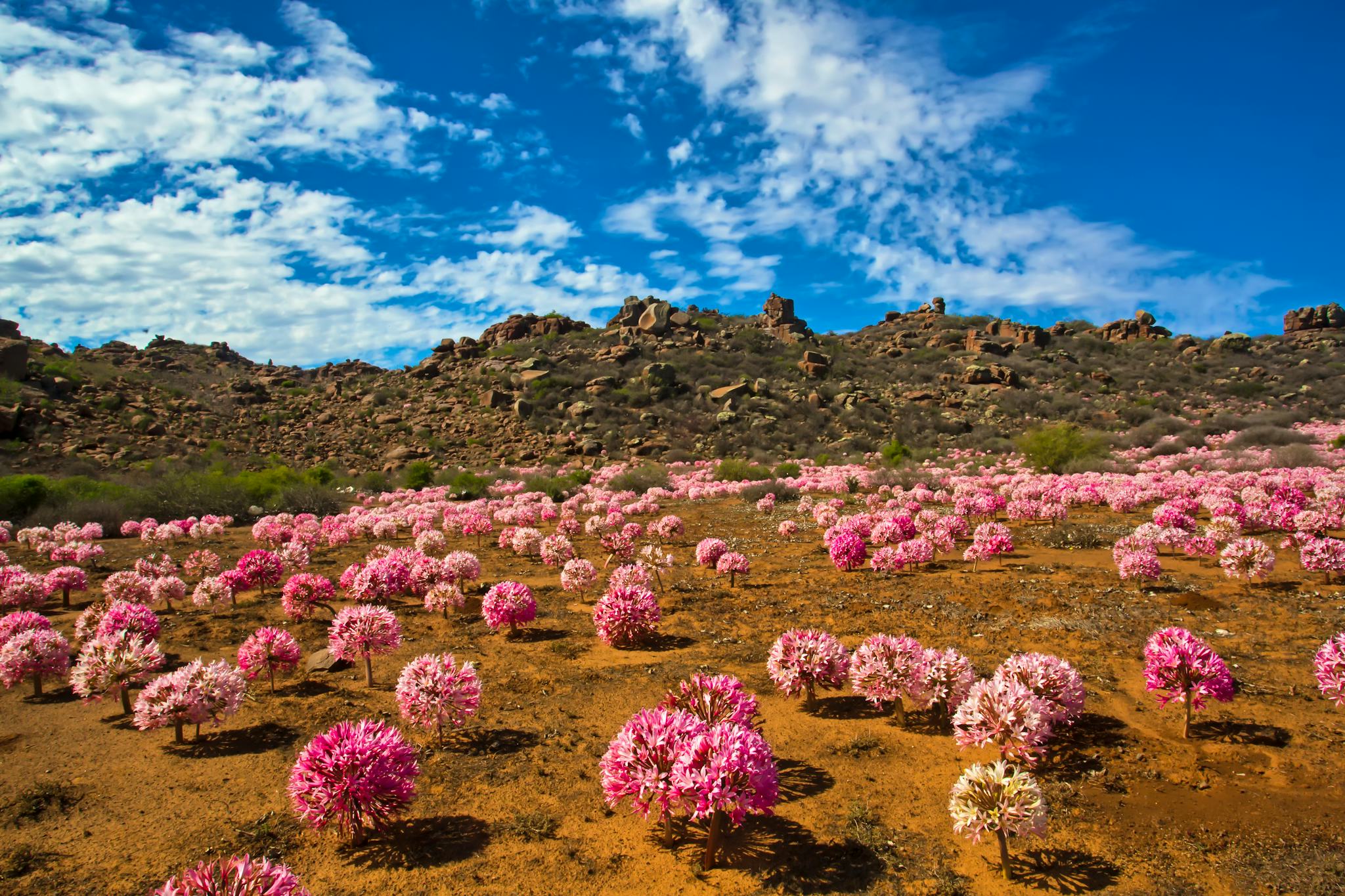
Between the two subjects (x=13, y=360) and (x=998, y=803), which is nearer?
(x=998, y=803)

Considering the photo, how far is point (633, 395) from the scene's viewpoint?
129ft

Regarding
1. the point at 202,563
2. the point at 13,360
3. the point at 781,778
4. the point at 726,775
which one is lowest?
the point at 781,778

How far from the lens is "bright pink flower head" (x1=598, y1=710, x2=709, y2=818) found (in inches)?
129

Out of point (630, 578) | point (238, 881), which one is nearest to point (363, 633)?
point (630, 578)

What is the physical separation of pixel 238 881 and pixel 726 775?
208cm

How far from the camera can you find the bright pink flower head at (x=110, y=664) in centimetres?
493

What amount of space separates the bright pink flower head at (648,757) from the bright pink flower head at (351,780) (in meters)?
1.19

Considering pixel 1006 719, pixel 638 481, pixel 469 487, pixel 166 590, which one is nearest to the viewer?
pixel 1006 719

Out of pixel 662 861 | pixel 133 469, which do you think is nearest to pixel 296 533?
pixel 662 861

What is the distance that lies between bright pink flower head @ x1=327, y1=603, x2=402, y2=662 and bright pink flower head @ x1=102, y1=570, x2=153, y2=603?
10.9 feet

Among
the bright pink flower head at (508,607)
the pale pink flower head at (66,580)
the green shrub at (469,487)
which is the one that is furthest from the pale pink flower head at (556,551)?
the green shrub at (469,487)

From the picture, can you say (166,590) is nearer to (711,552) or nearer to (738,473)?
(711,552)

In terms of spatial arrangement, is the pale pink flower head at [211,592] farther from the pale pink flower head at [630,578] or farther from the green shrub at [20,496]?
the green shrub at [20,496]

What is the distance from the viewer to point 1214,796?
3586mm
